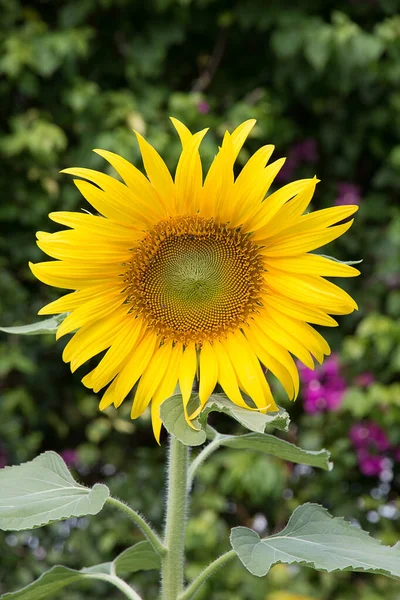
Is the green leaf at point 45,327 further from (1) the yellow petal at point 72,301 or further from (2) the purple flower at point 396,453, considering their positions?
(2) the purple flower at point 396,453

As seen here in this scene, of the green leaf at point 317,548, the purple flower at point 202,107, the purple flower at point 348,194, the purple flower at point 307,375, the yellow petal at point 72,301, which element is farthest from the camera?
the purple flower at point 348,194

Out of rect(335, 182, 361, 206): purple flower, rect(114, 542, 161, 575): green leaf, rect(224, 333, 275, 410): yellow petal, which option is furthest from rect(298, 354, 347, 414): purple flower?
rect(224, 333, 275, 410): yellow petal

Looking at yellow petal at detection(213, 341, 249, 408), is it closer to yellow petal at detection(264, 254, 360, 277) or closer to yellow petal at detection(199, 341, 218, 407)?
yellow petal at detection(199, 341, 218, 407)

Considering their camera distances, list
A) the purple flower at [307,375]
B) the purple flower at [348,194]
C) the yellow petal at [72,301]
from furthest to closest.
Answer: the purple flower at [348,194], the purple flower at [307,375], the yellow petal at [72,301]

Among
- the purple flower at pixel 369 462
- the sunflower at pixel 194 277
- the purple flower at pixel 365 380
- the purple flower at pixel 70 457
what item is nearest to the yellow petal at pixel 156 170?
the sunflower at pixel 194 277

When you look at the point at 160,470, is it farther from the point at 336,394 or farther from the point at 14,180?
the point at 14,180
